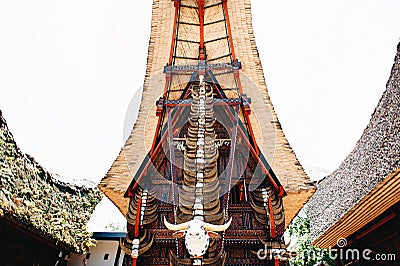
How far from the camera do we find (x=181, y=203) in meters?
3.62

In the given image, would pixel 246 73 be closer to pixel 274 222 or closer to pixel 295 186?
pixel 295 186

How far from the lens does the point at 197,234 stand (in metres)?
3.07

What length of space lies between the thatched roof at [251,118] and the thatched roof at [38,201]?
4.31ft

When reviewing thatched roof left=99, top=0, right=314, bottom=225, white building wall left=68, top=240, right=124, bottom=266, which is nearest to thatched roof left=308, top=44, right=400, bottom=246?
thatched roof left=99, top=0, right=314, bottom=225

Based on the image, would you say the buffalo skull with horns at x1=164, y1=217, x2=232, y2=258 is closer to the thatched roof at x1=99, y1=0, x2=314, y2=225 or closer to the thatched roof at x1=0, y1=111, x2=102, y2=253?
the thatched roof at x1=99, y1=0, x2=314, y2=225

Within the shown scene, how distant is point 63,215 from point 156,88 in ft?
11.7

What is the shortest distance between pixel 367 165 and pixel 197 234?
4.02 metres

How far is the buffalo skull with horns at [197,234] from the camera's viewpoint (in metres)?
3.07

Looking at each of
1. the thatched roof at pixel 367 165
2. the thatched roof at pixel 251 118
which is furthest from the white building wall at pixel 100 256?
the thatched roof at pixel 367 165

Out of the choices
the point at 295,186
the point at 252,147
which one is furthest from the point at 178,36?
the point at 295,186

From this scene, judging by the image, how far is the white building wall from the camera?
727cm

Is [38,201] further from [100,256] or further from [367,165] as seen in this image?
[367,165]

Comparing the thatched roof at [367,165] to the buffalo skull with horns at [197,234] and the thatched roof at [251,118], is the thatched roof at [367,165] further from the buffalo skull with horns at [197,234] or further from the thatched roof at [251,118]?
the buffalo skull with horns at [197,234]

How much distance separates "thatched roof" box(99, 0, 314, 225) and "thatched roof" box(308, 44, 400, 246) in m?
1.13
